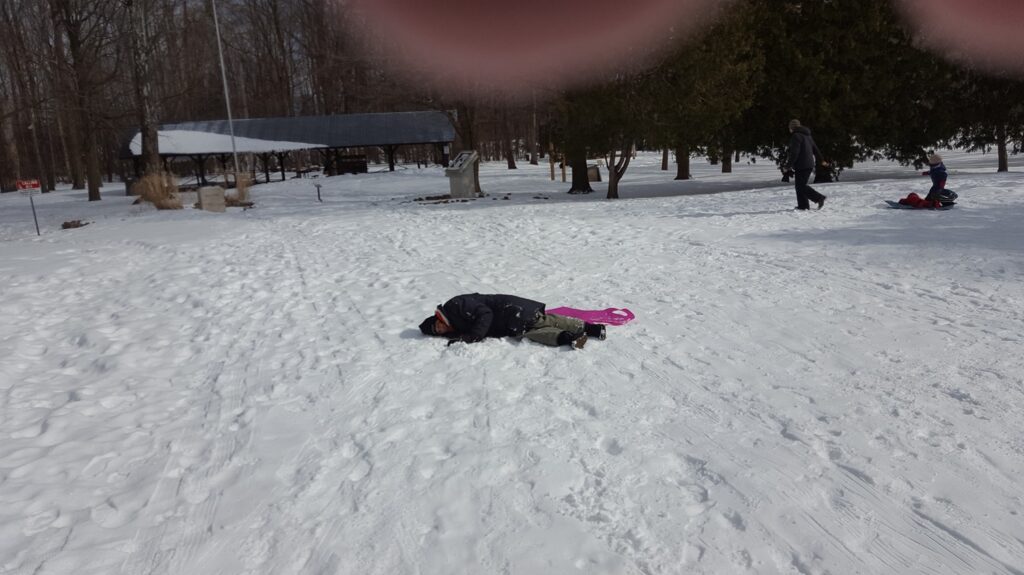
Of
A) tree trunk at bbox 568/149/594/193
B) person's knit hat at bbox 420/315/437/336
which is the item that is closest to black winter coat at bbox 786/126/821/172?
tree trunk at bbox 568/149/594/193

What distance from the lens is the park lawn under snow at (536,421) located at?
2668mm

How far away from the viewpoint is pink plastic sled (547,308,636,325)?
5.61 meters

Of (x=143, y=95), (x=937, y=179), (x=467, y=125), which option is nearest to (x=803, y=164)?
(x=937, y=179)

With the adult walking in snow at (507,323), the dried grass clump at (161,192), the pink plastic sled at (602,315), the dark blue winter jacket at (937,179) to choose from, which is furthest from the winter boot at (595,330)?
the dried grass clump at (161,192)

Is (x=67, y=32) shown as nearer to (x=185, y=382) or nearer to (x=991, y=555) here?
(x=185, y=382)

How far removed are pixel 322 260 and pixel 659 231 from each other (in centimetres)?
536

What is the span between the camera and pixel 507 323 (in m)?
5.23

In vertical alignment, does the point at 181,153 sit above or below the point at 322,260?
above

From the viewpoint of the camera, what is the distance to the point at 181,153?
30.6 metres

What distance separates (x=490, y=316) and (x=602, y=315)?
3.70ft

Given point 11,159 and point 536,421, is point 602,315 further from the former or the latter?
point 11,159

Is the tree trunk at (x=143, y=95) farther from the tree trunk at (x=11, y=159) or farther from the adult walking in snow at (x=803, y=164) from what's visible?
the adult walking in snow at (x=803, y=164)

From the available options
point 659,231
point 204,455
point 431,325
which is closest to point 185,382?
point 204,455

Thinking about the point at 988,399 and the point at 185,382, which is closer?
the point at 988,399
